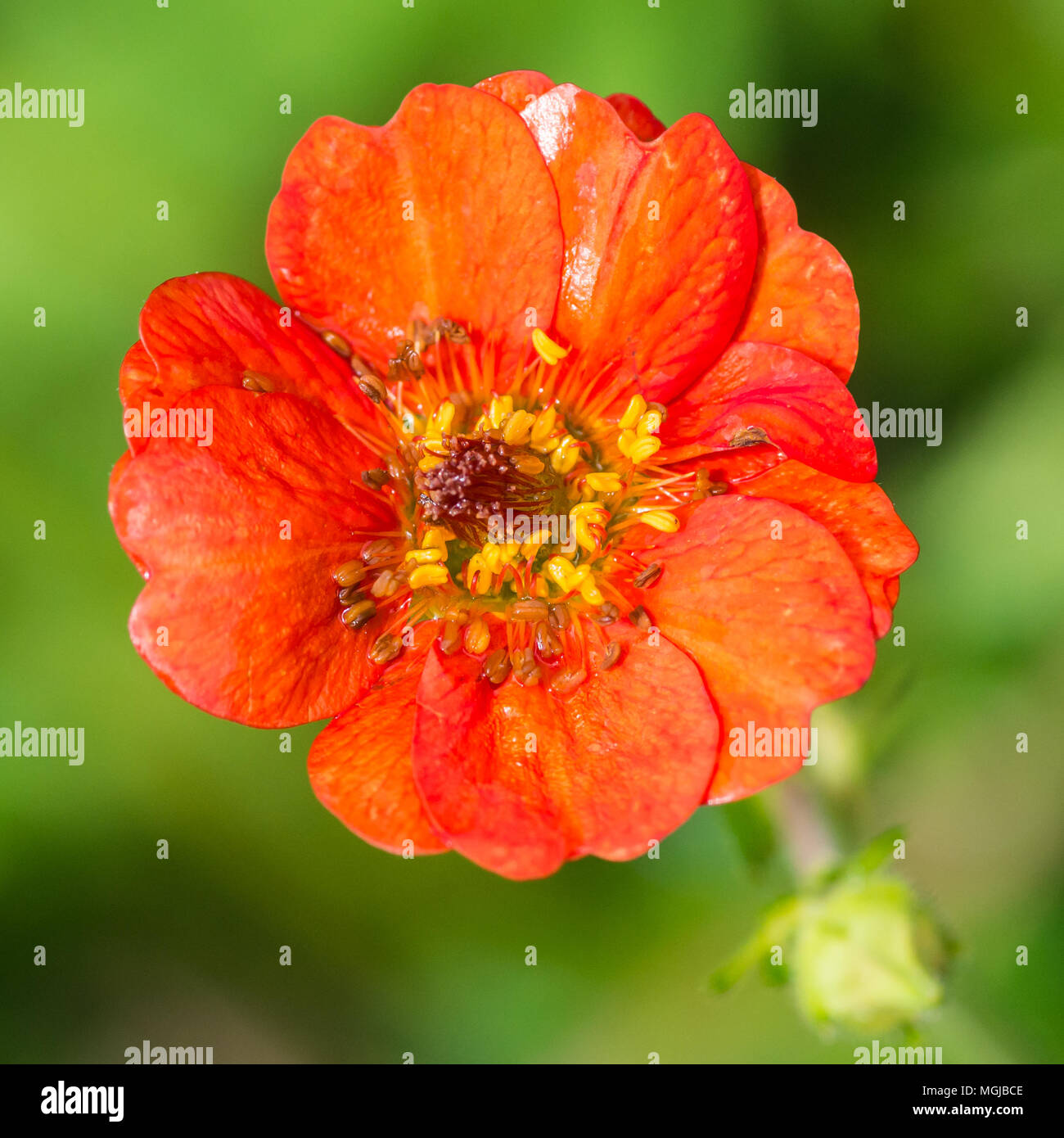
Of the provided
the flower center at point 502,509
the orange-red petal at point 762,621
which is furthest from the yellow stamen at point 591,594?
the orange-red petal at point 762,621

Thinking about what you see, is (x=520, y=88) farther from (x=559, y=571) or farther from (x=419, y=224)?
(x=559, y=571)

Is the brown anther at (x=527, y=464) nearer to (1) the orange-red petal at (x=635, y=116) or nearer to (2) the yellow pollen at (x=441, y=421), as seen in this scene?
(2) the yellow pollen at (x=441, y=421)

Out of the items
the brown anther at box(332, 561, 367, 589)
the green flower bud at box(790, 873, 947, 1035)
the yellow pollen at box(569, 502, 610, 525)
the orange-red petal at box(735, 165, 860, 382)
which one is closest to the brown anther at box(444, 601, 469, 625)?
the brown anther at box(332, 561, 367, 589)

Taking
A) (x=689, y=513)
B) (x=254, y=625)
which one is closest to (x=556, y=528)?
(x=689, y=513)

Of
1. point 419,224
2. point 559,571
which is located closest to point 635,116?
point 419,224

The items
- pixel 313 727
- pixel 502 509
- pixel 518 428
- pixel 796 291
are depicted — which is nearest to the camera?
pixel 796 291
